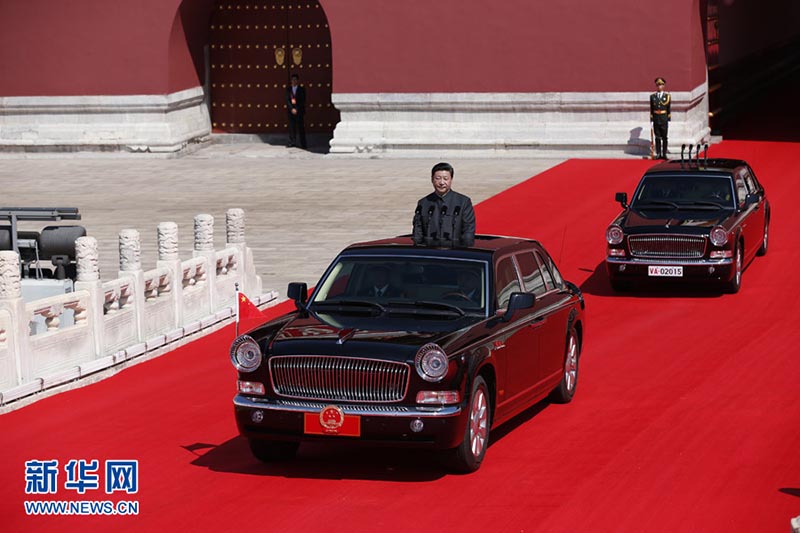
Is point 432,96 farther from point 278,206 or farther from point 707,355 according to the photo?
point 707,355

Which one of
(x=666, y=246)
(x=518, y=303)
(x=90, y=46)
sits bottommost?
(x=666, y=246)

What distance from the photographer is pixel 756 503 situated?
35.0 feet

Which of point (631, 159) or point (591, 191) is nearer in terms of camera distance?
point (591, 191)

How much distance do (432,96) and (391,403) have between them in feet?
91.6

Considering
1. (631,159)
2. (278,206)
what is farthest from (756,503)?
(631,159)

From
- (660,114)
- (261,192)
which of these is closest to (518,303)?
(261,192)

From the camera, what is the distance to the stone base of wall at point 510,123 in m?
37.0

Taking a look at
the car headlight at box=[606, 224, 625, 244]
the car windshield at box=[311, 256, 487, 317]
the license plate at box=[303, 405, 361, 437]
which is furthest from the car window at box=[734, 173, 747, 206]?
the license plate at box=[303, 405, 361, 437]

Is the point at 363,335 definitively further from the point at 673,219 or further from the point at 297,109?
the point at 297,109

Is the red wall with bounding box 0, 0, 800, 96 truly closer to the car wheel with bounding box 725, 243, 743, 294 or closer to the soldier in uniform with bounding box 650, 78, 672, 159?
the soldier in uniform with bounding box 650, 78, 672, 159

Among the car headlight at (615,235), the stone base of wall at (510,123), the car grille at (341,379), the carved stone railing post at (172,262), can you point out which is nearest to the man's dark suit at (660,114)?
the stone base of wall at (510,123)

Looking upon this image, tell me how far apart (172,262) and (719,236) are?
747 centimetres

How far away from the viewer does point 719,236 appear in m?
20.3

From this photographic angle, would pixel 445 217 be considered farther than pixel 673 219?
No
